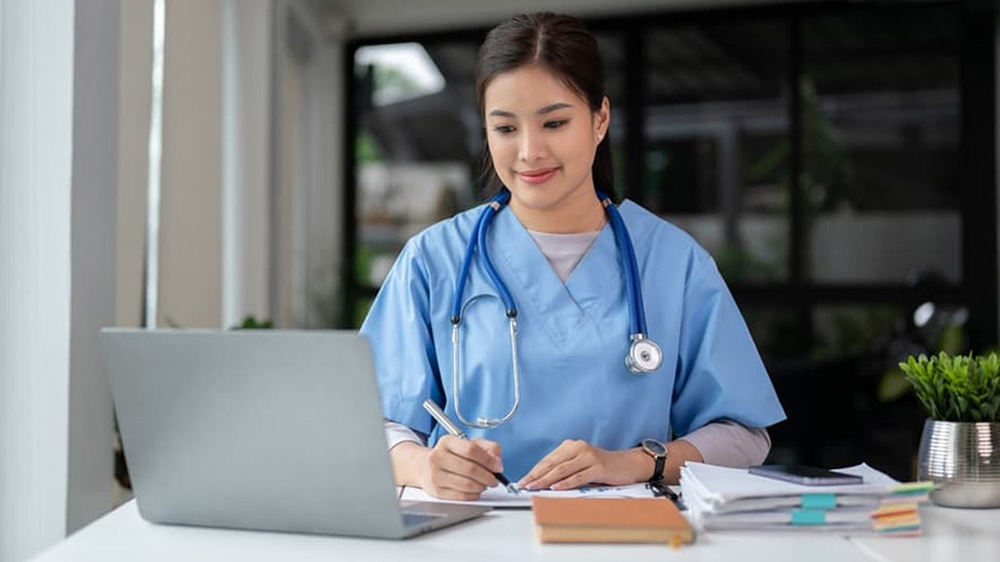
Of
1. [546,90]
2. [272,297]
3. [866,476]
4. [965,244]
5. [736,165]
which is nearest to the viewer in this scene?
[866,476]

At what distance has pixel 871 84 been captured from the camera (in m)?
4.77

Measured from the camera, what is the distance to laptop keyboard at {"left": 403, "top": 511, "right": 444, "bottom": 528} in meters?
1.15

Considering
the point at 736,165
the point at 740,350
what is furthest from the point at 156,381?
the point at 736,165

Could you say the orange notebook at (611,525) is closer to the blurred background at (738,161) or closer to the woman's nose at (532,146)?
the woman's nose at (532,146)

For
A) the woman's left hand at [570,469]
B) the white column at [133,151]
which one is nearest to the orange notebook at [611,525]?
the woman's left hand at [570,469]

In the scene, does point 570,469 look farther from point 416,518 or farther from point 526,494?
point 416,518

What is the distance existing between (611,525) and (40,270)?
54.4 inches

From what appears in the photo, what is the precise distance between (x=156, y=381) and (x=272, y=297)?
3.09 meters

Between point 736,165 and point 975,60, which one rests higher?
point 975,60

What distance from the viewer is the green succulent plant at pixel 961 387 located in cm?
137

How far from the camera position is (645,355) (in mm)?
1551

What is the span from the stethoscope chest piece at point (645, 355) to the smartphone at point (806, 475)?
0.28m

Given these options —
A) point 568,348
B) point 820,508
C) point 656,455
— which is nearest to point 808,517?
point 820,508

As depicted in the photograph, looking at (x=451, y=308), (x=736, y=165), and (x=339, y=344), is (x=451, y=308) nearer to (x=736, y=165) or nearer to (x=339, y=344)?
(x=339, y=344)
